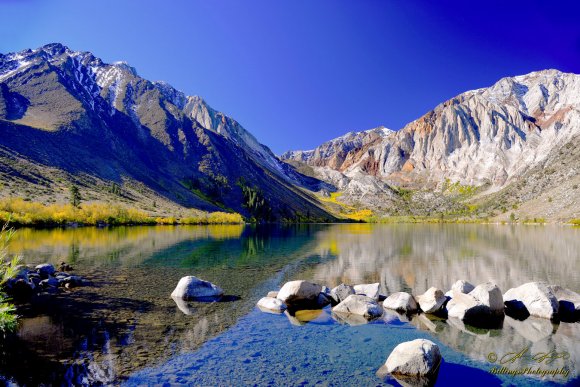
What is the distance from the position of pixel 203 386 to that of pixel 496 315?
18755 millimetres

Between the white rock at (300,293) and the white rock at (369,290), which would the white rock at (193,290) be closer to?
the white rock at (300,293)

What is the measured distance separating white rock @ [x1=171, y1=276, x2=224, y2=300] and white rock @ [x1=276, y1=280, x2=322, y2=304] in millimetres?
5470

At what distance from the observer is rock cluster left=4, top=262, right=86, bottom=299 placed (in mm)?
25672

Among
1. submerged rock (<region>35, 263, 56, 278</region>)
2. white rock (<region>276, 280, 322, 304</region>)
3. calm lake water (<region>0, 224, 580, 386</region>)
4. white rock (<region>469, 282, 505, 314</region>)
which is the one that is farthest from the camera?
submerged rock (<region>35, 263, 56, 278</region>)

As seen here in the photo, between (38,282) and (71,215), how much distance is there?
88.4 metres

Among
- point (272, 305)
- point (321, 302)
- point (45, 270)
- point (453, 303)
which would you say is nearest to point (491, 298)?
point (453, 303)

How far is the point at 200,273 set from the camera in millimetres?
38875

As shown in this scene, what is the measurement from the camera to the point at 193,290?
88.8 feet

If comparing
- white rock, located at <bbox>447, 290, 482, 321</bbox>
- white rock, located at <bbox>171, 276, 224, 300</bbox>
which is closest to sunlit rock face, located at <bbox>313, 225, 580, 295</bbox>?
white rock, located at <bbox>447, 290, 482, 321</bbox>

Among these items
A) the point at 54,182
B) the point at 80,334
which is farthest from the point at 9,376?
the point at 54,182

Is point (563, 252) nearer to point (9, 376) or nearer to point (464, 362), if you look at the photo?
point (464, 362)

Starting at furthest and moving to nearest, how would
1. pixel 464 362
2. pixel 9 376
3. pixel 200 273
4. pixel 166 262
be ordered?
1. pixel 166 262
2. pixel 200 273
3. pixel 464 362
4. pixel 9 376

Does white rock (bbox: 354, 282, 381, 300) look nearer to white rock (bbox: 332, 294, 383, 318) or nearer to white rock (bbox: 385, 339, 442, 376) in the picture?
white rock (bbox: 332, 294, 383, 318)
